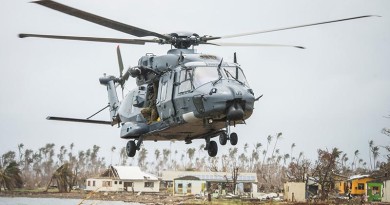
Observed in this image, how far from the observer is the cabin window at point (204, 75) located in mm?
16594

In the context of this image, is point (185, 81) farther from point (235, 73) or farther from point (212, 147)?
point (212, 147)

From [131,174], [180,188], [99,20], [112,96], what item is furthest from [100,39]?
[131,174]

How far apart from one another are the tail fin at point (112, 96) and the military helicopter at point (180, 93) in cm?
185

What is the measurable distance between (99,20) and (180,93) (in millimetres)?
3523

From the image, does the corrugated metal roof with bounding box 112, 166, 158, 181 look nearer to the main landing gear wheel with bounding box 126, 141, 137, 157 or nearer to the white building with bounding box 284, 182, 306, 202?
the white building with bounding box 284, 182, 306, 202

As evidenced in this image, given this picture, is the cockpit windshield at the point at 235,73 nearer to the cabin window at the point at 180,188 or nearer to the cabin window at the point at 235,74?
the cabin window at the point at 235,74

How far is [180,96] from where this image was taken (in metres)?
17.2

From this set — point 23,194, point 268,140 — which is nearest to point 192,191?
point 23,194

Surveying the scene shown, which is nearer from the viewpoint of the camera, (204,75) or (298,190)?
(204,75)

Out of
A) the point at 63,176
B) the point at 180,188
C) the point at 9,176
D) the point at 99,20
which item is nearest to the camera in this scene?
the point at 99,20

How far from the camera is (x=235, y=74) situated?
17172 mm

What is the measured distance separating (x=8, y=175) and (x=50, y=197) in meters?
19.0

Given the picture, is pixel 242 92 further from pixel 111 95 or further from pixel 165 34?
pixel 111 95


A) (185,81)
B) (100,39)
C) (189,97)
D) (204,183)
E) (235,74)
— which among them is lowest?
(204,183)
